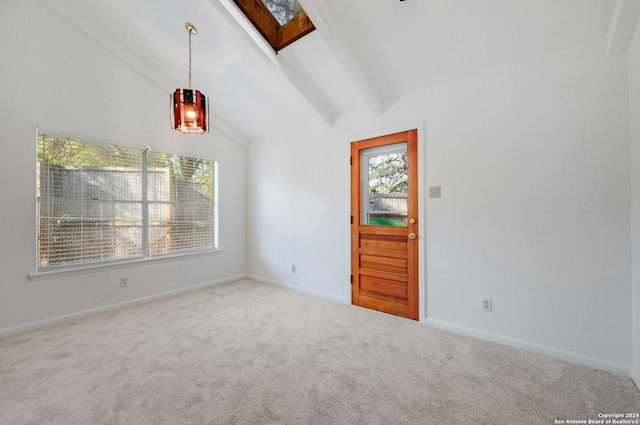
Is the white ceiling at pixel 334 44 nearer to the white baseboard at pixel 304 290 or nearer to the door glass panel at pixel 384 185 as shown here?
the door glass panel at pixel 384 185

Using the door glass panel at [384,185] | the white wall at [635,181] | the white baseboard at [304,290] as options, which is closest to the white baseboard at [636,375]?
the white wall at [635,181]

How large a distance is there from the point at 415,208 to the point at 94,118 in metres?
3.88

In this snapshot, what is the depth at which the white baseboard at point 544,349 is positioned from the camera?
200 cm

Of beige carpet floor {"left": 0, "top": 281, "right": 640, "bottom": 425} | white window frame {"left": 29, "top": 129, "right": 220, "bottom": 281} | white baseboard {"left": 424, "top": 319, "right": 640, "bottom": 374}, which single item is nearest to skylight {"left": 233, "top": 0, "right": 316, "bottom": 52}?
white window frame {"left": 29, "top": 129, "right": 220, "bottom": 281}

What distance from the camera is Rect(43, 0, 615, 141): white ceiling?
7.00 ft

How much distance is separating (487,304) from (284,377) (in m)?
1.96

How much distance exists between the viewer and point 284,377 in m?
1.96

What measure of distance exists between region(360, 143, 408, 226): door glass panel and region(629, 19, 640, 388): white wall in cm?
171

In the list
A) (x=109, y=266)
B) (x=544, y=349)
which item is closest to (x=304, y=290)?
(x=109, y=266)

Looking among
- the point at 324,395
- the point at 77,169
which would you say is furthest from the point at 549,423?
the point at 77,169

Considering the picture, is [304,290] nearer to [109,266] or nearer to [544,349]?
[109,266]

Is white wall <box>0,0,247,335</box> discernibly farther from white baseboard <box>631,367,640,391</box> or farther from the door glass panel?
white baseboard <box>631,367,640,391</box>

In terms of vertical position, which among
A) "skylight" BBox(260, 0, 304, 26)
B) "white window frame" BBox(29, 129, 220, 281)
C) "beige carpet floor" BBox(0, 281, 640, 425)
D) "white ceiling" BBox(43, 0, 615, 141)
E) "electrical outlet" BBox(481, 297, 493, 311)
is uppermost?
"skylight" BBox(260, 0, 304, 26)

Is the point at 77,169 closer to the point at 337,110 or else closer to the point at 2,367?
the point at 2,367
